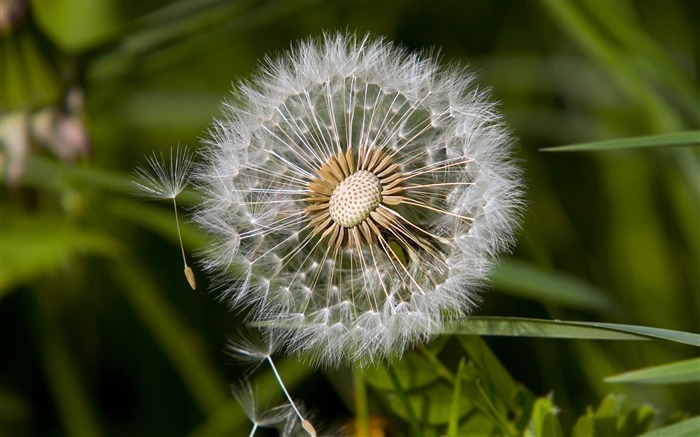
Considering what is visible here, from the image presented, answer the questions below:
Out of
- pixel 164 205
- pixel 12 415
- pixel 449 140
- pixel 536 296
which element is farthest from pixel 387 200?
pixel 12 415

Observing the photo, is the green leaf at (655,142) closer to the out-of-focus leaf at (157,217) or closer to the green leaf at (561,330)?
the green leaf at (561,330)

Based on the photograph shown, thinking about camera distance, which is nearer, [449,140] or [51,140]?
[449,140]

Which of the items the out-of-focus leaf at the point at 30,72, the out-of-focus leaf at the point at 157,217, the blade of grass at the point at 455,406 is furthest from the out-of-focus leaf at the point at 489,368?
the out-of-focus leaf at the point at 30,72

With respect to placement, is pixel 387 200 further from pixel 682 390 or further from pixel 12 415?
pixel 682 390

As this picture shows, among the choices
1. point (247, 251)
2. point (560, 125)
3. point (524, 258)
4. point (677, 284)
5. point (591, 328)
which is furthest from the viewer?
point (560, 125)

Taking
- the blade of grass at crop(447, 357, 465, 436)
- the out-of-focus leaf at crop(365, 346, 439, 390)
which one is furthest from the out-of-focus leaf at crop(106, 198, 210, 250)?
the blade of grass at crop(447, 357, 465, 436)

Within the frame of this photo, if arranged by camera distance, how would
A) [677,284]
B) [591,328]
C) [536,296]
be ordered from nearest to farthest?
[591,328] → [536,296] → [677,284]

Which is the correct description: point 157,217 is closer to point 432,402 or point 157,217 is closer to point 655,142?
point 432,402

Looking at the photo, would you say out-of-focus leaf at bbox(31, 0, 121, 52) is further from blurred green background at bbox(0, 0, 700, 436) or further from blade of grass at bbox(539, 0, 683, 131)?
blade of grass at bbox(539, 0, 683, 131)
